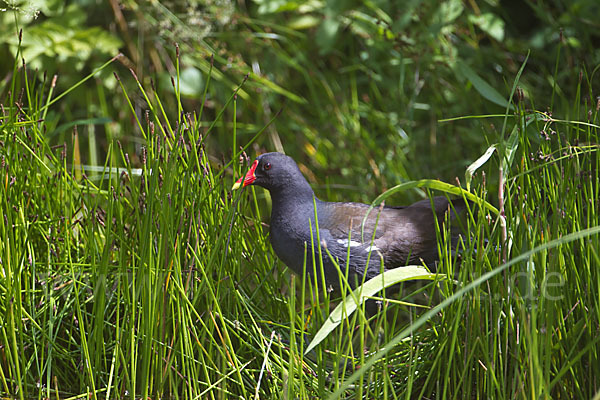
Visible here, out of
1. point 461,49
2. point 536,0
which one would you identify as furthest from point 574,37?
point 461,49

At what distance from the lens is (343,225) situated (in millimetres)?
1975

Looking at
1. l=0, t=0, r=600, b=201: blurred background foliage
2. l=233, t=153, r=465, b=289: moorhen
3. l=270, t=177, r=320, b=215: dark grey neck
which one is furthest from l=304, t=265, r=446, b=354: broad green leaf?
l=0, t=0, r=600, b=201: blurred background foliage

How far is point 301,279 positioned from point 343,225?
319 mm

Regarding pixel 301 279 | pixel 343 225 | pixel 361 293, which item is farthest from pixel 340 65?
pixel 361 293

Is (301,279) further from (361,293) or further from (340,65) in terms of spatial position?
(340,65)

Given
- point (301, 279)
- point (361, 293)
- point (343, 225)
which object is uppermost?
point (361, 293)

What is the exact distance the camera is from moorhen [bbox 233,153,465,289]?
1.94 m

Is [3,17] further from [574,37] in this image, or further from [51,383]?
[574,37]

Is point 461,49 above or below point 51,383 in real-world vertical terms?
above

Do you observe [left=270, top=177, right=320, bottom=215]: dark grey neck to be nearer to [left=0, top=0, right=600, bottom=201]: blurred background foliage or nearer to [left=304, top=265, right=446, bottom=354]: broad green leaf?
[left=304, top=265, right=446, bottom=354]: broad green leaf

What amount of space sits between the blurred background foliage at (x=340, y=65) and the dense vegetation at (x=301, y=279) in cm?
2

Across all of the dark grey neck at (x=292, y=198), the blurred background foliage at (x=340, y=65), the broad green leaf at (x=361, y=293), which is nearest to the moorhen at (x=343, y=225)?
the dark grey neck at (x=292, y=198)

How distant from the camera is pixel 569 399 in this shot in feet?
4.67

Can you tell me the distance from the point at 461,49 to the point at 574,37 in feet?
1.57
